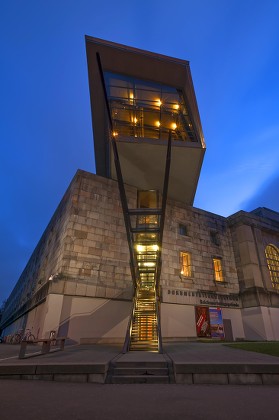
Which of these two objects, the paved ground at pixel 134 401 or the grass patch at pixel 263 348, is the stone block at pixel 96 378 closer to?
the paved ground at pixel 134 401

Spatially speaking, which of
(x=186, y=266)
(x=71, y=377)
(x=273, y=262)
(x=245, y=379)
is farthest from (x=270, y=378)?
(x=273, y=262)

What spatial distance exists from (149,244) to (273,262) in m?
16.5

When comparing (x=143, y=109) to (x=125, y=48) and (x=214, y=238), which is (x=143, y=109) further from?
(x=214, y=238)

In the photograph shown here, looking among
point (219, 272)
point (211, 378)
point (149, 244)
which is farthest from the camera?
point (219, 272)

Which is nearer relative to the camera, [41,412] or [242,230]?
[41,412]

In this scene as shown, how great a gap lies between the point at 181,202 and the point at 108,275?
10.7 meters

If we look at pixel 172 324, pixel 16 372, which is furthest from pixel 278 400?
pixel 172 324

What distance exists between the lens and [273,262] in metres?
23.8

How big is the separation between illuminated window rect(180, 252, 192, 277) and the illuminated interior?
32.8 ft

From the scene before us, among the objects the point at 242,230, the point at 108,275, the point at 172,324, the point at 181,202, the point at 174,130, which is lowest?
the point at 172,324

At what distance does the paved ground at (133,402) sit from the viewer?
3.33 m

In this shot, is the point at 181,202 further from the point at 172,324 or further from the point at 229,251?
the point at 172,324

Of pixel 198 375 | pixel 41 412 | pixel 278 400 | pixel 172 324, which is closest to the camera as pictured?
pixel 41 412

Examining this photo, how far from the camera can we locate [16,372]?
18.6 feet
